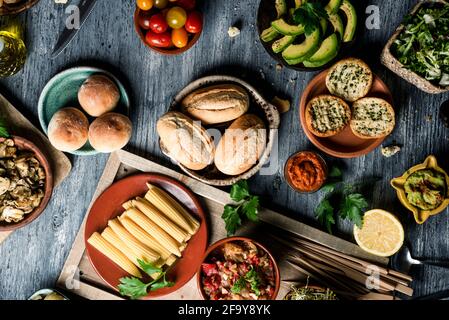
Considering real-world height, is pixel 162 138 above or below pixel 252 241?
above

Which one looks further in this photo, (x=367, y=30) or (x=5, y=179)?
(x=367, y=30)

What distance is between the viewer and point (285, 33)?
2.17 meters

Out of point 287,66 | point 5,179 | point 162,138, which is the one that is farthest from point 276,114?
point 5,179

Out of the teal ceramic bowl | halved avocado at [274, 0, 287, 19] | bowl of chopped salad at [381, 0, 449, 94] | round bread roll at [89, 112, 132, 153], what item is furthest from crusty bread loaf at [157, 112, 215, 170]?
bowl of chopped salad at [381, 0, 449, 94]

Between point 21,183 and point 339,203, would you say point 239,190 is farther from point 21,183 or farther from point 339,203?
point 21,183

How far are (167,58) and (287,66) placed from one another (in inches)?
22.9

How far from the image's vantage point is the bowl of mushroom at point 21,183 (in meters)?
2.27

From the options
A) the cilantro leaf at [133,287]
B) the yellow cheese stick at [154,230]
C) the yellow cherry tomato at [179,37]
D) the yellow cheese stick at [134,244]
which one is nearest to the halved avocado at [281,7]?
the yellow cherry tomato at [179,37]

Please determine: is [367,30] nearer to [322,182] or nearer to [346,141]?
[346,141]

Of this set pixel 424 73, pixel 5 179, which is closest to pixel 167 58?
pixel 5 179

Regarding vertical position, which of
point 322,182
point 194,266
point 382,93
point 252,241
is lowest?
point 194,266

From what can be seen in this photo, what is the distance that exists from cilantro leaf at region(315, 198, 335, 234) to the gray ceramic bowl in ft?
1.10

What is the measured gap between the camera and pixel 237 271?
87.4 inches

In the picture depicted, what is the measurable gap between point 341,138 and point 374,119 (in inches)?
6.7
